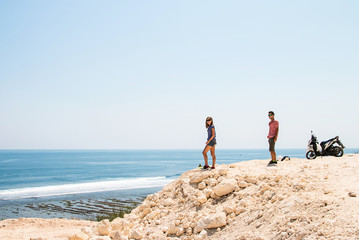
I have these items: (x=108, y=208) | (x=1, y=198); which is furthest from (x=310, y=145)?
(x=1, y=198)

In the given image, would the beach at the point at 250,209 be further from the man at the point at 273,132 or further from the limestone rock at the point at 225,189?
the man at the point at 273,132

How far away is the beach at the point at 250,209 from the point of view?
4109 millimetres

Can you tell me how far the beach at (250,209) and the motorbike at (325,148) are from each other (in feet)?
14.3

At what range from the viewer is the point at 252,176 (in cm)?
718

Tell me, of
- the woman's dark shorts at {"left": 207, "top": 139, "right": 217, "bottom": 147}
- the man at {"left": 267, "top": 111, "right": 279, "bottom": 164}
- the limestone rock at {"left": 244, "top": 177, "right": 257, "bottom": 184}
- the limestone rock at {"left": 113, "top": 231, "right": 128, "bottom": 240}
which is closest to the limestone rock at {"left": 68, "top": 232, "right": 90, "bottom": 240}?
the limestone rock at {"left": 113, "top": 231, "right": 128, "bottom": 240}

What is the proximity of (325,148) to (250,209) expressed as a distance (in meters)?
8.25

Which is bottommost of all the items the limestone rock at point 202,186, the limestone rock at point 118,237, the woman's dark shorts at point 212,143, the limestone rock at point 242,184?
the limestone rock at point 118,237

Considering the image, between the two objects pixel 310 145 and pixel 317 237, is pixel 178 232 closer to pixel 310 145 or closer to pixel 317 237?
pixel 317 237

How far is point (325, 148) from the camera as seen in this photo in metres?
12.0

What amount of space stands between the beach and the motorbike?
14.3 feet

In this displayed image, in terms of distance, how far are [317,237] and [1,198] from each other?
105 feet

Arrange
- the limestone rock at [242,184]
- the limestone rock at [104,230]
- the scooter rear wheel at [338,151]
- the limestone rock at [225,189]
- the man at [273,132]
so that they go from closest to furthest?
the limestone rock at [104,230]
the limestone rock at [225,189]
the limestone rock at [242,184]
the man at [273,132]
the scooter rear wheel at [338,151]

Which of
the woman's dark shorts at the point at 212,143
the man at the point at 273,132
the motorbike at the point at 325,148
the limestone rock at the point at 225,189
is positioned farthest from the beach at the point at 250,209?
the motorbike at the point at 325,148

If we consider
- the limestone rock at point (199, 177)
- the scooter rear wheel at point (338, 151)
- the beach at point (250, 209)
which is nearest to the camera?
the beach at point (250, 209)
